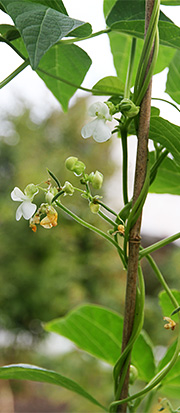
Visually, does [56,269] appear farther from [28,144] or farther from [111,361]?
[111,361]

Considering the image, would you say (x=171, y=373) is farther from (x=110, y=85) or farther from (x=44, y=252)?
(x=44, y=252)

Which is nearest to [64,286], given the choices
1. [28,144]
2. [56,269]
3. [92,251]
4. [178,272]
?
[56,269]

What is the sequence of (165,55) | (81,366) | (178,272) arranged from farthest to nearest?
(178,272) → (81,366) → (165,55)

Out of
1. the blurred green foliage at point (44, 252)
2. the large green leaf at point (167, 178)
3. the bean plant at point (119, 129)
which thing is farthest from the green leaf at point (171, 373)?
the blurred green foliage at point (44, 252)

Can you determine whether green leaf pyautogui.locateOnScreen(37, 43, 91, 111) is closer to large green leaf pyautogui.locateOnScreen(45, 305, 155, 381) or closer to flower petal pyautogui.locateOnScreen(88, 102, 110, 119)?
flower petal pyautogui.locateOnScreen(88, 102, 110, 119)

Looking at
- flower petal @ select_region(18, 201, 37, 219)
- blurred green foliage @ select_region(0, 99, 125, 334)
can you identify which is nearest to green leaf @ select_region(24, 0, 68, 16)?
flower petal @ select_region(18, 201, 37, 219)

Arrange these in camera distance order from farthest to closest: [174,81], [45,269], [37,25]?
[45,269] < [174,81] < [37,25]

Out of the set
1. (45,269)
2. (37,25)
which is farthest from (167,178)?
(45,269)
